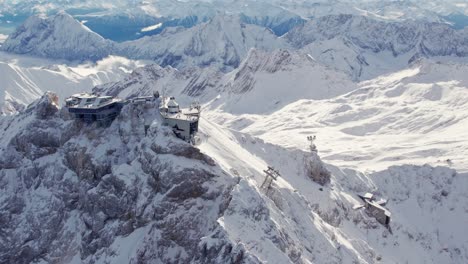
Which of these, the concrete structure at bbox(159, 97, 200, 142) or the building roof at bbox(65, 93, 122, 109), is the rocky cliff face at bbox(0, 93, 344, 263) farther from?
the building roof at bbox(65, 93, 122, 109)

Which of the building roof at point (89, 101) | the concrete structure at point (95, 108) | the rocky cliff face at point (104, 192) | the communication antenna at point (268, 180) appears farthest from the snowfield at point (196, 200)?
the building roof at point (89, 101)

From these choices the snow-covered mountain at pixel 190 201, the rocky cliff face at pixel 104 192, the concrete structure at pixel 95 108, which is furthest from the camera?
the concrete structure at pixel 95 108

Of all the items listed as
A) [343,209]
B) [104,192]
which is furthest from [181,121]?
[343,209]

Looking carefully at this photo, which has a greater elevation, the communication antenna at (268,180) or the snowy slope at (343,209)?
the communication antenna at (268,180)

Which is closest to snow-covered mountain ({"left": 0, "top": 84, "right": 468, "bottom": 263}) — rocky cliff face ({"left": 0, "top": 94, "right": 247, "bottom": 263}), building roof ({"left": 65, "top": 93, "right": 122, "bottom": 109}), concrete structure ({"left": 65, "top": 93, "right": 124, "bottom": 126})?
rocky cliff face ({"left": 0, "top": 94, "right": 247, "bottom": 263})

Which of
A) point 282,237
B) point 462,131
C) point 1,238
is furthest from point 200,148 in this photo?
point 462,131

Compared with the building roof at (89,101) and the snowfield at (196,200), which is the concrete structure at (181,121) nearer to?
the snowfield at (196,200)

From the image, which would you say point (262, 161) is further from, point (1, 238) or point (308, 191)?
point (1, 238)

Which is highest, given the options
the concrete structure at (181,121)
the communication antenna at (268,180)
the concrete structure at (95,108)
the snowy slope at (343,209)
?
the concrete structure at (181,121)
